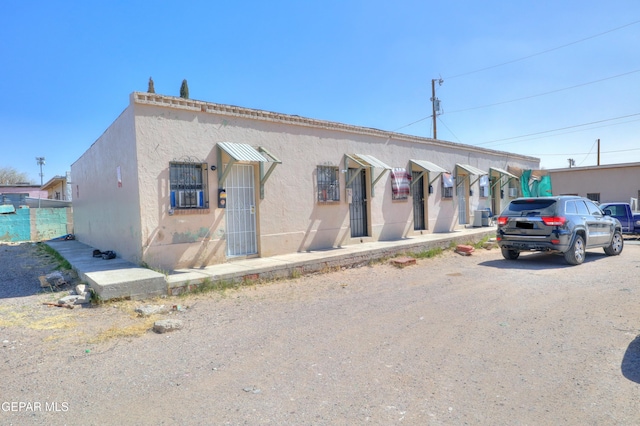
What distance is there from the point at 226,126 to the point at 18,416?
7098 millimetres

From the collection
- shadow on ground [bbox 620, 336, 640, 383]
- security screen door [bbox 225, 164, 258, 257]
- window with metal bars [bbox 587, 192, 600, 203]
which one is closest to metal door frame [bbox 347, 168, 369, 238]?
security screen door [bbox 225, 164, 258, 257]

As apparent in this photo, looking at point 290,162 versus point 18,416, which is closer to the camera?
point 18,416

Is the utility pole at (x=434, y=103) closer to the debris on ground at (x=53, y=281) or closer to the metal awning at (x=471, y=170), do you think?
the metal awning at (x=471, y=170)

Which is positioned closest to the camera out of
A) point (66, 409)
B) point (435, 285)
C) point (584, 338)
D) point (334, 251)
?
point (66, 409)

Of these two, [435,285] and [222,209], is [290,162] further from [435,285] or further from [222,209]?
[435,285]

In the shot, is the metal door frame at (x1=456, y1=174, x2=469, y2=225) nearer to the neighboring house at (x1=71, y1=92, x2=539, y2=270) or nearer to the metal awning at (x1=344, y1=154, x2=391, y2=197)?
the neighboring house at (x1=71, y1=92, x2=539, y2=270)

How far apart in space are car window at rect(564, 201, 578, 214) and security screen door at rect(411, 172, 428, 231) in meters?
5.02

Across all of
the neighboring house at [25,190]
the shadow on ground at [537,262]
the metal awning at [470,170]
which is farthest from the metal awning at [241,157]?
the neighboring house at [25,190]

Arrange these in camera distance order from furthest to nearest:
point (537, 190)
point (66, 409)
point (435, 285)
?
1. point (537, 190)
2. point (435, 285)
3. point (66, 409)

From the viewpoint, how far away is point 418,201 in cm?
1454

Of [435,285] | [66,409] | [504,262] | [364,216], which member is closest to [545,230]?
[504,262]

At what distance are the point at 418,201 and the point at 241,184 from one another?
24.2 feet

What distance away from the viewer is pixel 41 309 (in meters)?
6.22

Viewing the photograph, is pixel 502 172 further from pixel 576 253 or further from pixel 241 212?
pixel 241 212
